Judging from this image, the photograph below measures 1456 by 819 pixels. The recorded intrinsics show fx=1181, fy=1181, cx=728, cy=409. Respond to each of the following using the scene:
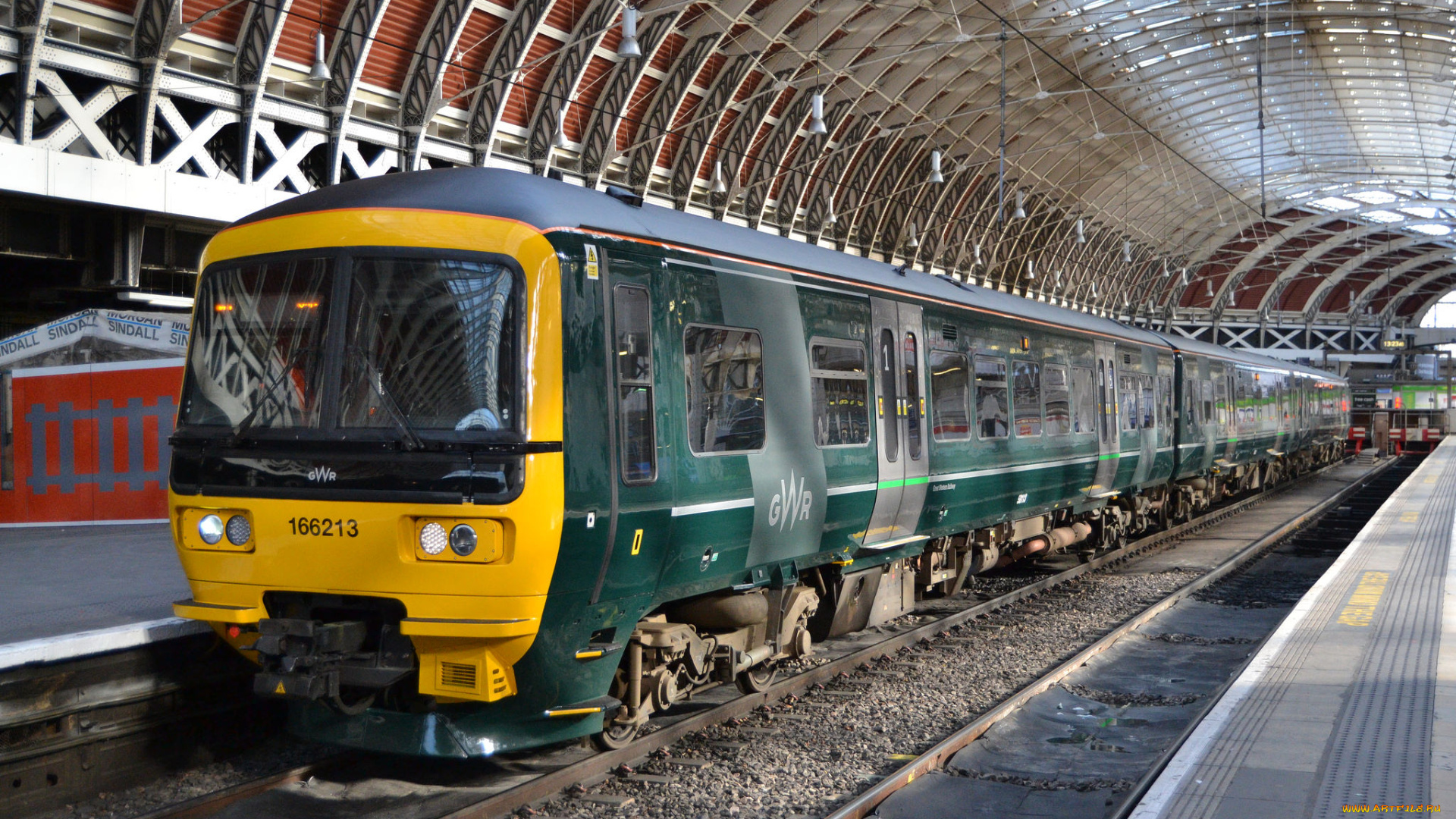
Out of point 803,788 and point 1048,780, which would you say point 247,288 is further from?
point 1048,780

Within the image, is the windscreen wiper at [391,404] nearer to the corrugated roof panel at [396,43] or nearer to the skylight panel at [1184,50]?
the corrugated roof panel at [396,43]

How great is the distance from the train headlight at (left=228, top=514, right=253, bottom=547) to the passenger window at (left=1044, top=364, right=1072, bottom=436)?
8941 millimetres

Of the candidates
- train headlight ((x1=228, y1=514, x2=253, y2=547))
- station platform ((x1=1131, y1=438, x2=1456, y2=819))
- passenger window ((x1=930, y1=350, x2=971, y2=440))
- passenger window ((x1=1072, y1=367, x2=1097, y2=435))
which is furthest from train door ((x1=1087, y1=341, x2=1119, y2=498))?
train headlight ((x1=228, y1=514, x2=253, y2=547))

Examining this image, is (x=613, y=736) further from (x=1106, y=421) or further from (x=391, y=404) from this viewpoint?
(x=1106, y=421)

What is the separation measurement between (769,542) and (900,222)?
3345 cm

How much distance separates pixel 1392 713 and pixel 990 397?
5044 millimetres

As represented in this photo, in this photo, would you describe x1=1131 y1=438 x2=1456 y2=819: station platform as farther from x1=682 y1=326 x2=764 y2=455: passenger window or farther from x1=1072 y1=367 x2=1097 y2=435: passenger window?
x1=1072 y1=367 x2=1097 y2=435: passenger window

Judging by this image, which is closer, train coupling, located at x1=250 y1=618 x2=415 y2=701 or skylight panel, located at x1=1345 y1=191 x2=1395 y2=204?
train coupling, located at x1=250 y1=618 x2=415 y2=701

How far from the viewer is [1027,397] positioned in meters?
12.1

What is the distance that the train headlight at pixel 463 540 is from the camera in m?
5.37

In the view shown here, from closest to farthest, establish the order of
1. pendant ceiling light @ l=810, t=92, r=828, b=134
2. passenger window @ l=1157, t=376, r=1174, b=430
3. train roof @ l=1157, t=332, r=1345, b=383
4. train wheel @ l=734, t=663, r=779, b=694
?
train wheel @ l=734, t=663, r=779, b=694 → passenger window @ l=1157, t=376, r=1174, b=430 → train roof @ l=1157, t=332, r=1345, b=383 → pendant ceiling light @ l=810, t=92, r=828, b=134

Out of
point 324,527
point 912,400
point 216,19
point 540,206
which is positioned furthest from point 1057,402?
point 216,19

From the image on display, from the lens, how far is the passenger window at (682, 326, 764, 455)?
6.67 meters

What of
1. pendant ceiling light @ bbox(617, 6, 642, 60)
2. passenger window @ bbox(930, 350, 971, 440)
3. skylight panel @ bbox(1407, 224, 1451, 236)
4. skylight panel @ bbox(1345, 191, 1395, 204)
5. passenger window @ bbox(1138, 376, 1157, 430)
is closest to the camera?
passenger window @ bbox(930, 350, 971, 440)
